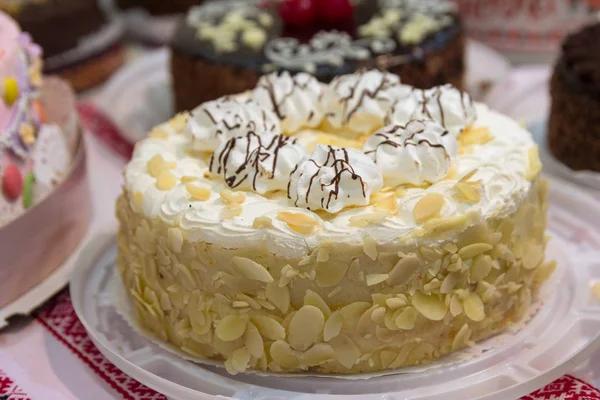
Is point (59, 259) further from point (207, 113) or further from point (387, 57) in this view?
point (387, 57)

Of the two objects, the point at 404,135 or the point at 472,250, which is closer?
the point at 472,250

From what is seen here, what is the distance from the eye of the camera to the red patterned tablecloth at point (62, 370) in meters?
1.35

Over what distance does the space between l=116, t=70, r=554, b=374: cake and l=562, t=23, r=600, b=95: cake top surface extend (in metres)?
0.60

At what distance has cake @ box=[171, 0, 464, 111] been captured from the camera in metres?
2.11

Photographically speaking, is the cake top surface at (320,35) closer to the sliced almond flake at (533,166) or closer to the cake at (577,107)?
the cake at (577,107)

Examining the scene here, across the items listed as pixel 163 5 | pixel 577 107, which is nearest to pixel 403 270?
pixel 577 107

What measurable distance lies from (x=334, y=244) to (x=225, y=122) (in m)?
0.40

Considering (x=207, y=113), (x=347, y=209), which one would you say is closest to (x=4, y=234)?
(x=207, y=113)

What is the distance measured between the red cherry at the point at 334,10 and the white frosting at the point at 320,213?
102 centimetres

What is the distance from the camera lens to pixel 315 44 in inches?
86.3

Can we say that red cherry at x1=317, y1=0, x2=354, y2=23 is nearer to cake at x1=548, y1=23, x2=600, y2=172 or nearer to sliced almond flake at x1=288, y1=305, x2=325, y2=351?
cake at x1=548, y1=23, x2=600, y2=172

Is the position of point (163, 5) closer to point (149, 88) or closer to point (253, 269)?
point (149, 88)

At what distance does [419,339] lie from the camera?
1.25 meters

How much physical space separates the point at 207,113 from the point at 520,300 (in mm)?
688
